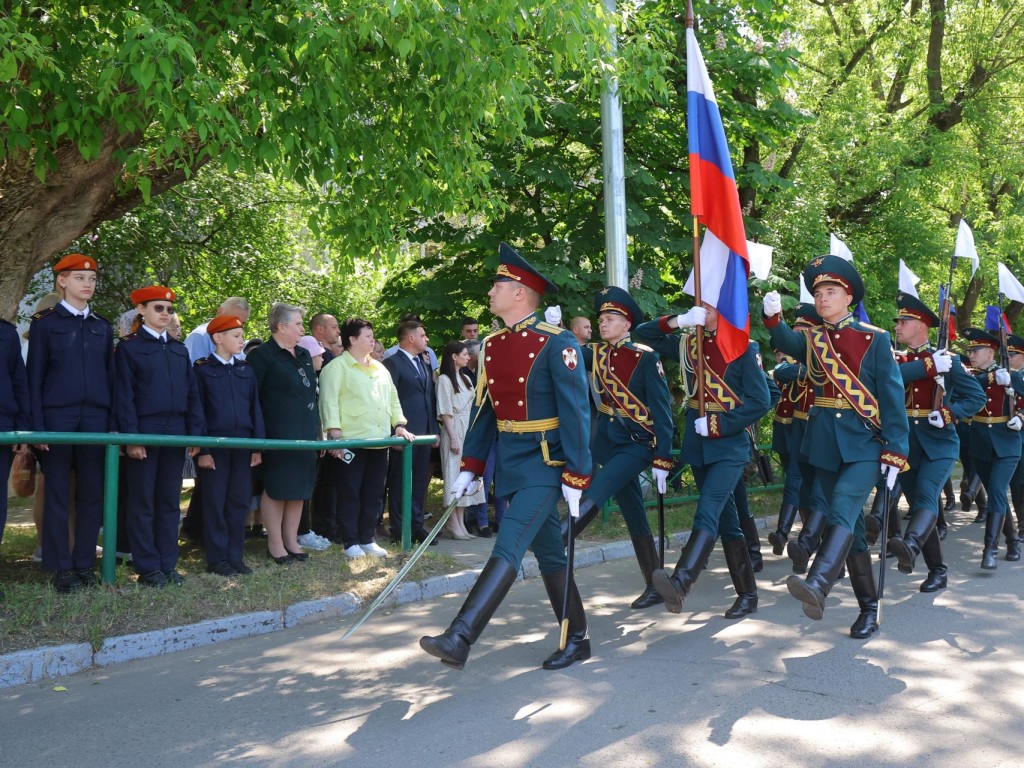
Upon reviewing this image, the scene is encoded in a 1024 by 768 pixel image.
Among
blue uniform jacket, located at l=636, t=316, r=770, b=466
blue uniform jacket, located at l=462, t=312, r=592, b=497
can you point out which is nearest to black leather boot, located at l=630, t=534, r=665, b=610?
blue uniform jacket, located at l=636, t=316, r=770, b=466

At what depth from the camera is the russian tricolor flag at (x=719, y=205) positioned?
23.7 feet

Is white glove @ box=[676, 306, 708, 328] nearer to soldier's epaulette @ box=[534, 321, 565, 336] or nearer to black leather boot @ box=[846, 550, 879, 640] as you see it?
soldier's epaulette @ box=[534, 321, 565, 336]

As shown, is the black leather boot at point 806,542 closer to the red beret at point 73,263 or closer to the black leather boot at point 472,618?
the black leather boot at point 472,618

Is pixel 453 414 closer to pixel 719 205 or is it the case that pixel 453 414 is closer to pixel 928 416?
pixel 719 205

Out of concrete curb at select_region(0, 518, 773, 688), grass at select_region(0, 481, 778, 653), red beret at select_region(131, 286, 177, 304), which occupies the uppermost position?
red beret at select_region(131, 286, 177, 304)

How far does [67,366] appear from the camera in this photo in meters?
6.76

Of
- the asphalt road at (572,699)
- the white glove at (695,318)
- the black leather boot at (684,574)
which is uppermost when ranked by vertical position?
the white glove at (695,318)

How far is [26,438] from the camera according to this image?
6.00m

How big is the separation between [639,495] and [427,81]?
3.91m

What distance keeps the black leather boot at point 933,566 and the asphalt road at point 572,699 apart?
69 cm

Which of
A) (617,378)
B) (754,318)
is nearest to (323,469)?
(617,378)

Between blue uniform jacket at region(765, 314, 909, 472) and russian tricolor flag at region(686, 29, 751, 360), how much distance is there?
0.41 m

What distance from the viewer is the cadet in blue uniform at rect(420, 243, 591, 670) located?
5582mm

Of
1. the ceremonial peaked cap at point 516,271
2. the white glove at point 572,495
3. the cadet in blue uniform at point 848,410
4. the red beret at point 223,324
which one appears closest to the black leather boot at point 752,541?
the cadet in blue uniform at point 848,410
